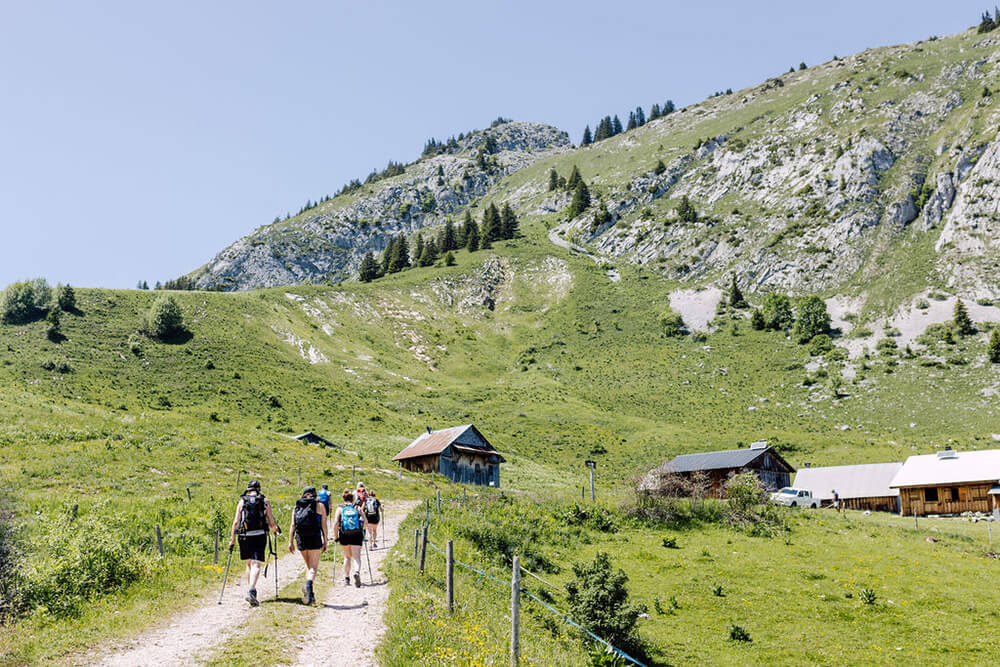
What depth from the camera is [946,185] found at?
131375 mm

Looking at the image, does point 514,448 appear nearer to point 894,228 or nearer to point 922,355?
point 922,355

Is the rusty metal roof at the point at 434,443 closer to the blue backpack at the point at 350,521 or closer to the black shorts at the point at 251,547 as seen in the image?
the blue backpack at the point at 350,521

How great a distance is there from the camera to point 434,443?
62188mm

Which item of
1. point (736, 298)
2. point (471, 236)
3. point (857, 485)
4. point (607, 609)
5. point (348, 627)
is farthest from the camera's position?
point (471, 236)

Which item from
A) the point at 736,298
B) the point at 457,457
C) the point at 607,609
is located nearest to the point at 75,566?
the point at 607,609

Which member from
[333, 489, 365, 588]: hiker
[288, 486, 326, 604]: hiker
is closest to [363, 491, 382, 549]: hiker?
[333, 489, 365, 588]: hiker

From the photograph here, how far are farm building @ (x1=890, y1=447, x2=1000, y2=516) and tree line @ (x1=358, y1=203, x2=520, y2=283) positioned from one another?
4767 inches

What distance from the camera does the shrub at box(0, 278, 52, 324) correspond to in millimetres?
92188

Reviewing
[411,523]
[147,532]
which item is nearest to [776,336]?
[411,523]

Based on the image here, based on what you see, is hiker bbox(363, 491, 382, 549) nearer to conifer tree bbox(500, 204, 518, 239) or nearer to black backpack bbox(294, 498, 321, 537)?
black backpack bbox(294, 498, 321, 537)

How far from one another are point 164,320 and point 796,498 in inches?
3540

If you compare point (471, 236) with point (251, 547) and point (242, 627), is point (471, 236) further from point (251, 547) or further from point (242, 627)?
point (242, 627)

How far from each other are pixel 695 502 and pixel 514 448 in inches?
1779

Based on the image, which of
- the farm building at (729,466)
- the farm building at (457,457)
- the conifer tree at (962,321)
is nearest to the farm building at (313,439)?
the farm building at (457,457)
